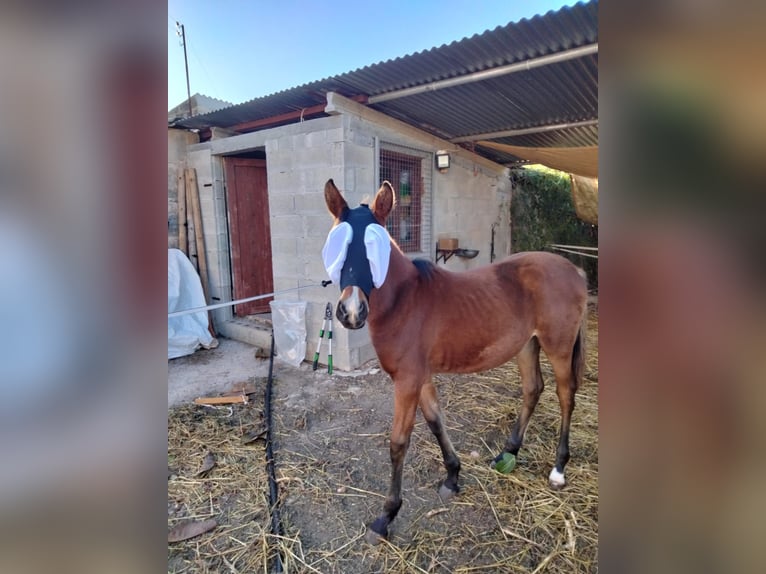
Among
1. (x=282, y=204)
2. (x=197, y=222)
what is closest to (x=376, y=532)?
(x=282, y=204)

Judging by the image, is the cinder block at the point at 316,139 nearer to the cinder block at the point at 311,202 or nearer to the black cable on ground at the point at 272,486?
the cinder block at the point at 311,202

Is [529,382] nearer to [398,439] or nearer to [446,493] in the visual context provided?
[446,493]

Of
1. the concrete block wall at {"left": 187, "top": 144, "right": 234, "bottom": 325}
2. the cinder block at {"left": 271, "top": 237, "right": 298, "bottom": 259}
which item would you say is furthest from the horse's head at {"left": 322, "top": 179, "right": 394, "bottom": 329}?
the concrete block wall at {"left": 187, "top": 144, "right": 234, "bottom": 325}

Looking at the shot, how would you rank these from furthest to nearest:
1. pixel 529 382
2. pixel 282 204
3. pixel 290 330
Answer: pixel 282 204 → pixel 290 330 → pixel 529 382

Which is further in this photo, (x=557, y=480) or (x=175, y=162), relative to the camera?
(x=175, y=162)

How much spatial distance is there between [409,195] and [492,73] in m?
2.04

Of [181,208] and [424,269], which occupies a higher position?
[181,208]

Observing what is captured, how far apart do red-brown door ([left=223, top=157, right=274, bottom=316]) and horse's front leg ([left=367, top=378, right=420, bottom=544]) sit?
A: 13.6 ft

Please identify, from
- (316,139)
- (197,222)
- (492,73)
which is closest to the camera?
(492,73)

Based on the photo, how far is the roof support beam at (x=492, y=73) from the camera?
3.11 metres

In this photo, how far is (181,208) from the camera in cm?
558

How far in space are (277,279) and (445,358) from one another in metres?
3.20

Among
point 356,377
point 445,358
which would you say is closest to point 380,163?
point 356,377

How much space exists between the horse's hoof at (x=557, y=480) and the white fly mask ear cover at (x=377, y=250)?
172cm
